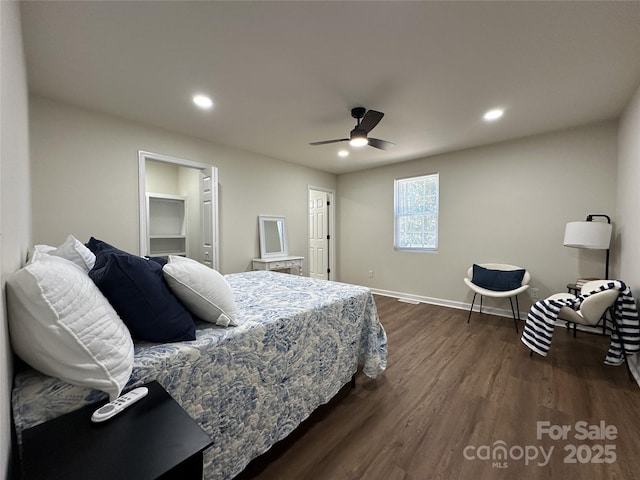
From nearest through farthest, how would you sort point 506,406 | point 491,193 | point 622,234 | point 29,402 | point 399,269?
point 29,402 → point 506,406 → point 622,234 → point 491,193 → point 399,269

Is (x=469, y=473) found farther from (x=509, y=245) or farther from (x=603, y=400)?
(x=509, y=245)

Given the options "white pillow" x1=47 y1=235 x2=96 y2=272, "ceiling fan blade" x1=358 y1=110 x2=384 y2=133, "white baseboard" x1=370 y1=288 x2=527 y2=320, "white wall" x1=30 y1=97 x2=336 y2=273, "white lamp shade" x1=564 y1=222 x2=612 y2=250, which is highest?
"ceiling fan blade" x1=358 y1=110 x2=384 y2=133

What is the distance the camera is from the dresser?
164 inches

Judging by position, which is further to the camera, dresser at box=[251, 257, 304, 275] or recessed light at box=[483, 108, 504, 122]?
dresser at box=[251, 257, 304, 275]

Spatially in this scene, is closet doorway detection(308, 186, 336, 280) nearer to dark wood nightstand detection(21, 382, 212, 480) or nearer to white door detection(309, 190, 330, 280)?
white door detection(309, 190, 330, 280)

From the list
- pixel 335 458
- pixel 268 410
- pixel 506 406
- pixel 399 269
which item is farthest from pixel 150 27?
pixel 399 269

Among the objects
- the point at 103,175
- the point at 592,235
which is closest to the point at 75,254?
the point at 103,175

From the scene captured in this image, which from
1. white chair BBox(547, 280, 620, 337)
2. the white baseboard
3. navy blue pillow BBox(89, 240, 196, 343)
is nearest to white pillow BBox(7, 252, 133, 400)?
navy blue pillow BBox(89, 240, 196, 343)

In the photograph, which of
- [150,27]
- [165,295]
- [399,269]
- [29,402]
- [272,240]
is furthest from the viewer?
[399,269]

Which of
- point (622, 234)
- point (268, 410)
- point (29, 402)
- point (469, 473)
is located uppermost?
point (622, 234)

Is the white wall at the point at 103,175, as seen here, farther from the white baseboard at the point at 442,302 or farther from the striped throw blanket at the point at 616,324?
the striped throw blanket at the point at 616,324

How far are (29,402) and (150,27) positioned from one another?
2.06 metres

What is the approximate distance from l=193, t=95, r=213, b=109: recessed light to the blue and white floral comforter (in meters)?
1.91

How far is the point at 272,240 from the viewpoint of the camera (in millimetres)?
4516
